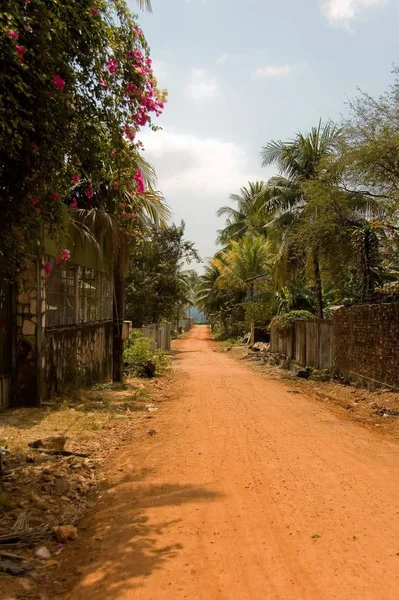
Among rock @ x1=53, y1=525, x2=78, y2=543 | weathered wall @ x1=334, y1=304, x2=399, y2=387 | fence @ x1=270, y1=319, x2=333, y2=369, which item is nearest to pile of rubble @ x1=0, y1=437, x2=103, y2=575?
rock @ x1=53, y1=525, x2=78, y2=543

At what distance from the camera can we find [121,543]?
417cm

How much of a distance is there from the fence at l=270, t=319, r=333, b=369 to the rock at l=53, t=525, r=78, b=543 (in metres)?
13.3

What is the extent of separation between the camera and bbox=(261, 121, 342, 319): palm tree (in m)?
20.4

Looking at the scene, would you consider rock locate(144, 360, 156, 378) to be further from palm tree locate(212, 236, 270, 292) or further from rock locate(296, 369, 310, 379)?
palm tree locate(212, 236, 270, 292)

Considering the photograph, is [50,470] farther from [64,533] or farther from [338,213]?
[338,213]

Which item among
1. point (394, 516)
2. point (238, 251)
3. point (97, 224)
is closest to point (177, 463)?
point (394, 516)

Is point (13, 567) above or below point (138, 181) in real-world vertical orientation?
below

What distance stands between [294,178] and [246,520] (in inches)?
737

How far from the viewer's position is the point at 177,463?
6426 mm

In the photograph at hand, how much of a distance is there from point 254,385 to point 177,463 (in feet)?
28.9

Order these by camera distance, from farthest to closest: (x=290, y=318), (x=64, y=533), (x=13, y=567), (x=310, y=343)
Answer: (x=290, y=318) → (x=310, y=343) → (x=64, y=533) → (x=13, y=567)

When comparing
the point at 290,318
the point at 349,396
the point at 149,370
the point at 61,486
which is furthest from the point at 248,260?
the point at 61,486

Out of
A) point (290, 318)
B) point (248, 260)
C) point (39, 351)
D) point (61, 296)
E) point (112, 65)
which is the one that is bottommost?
point (39, 351)

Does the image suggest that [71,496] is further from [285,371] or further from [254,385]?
[285,371]
